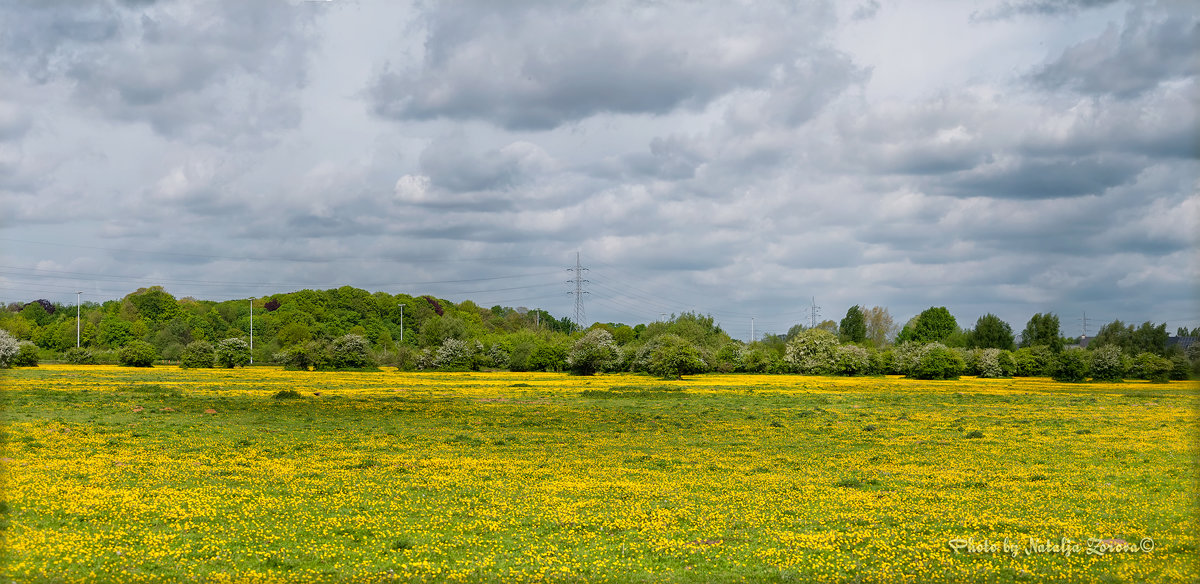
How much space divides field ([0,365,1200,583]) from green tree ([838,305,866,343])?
104501 mm

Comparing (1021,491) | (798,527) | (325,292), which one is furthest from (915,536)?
(325,292)

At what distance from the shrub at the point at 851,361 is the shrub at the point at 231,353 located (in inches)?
2780

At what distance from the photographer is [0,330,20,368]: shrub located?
8619 cm

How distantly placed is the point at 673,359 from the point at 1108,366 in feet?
145

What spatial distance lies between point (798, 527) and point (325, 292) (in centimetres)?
14652

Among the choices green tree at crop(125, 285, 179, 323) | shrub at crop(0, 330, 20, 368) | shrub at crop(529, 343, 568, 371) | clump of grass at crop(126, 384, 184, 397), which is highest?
green tree at crop(125, 285, 179, 323)

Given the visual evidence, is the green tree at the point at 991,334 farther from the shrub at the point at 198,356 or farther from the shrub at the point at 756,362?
the shrub at the point at 198,356

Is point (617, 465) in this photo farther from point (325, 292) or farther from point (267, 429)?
point (325, 292)

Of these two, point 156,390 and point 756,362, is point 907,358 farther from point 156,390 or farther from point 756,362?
point 156,390

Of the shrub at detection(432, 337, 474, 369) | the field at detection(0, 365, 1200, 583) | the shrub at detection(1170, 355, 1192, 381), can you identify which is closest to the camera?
the field at detection(0, 365, 1200, 583)

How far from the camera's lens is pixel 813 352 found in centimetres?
9831

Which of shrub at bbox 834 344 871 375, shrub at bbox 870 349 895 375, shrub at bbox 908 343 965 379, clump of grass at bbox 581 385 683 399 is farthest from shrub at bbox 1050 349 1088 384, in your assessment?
clump of grass at bbox 581 385 683 399

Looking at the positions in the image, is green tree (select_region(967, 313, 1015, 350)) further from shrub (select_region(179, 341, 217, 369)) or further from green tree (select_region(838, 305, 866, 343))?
shrub (select_region(179, 341, 217, 369))

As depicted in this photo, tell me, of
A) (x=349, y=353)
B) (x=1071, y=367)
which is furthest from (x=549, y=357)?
(x=1071, y=367)
